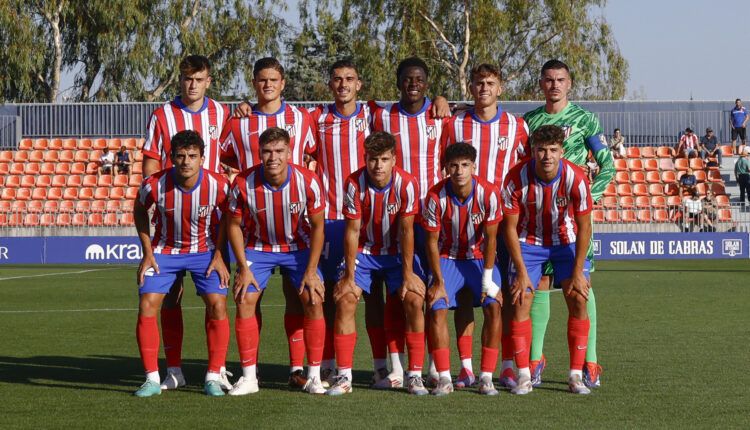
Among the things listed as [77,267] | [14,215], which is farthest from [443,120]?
[14,215]

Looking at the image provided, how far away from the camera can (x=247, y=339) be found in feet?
23.2

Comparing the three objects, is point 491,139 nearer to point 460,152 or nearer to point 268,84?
point 460,152

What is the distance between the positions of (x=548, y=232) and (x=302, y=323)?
167cm

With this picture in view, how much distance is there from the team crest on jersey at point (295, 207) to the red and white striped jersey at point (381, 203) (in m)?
0.28

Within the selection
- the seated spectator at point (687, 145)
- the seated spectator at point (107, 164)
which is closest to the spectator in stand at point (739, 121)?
the seated spectator at point (687, 145)

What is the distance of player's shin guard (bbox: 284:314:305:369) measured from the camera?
7.44m

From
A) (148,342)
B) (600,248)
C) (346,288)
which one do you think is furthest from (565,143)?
(600,248)

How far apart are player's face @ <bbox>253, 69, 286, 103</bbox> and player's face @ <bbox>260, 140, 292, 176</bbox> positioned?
671 mm

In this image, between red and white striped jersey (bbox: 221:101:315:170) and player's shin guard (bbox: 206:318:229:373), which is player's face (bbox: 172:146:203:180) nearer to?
red and white striped jersey (bbox: 221:101:315:170)

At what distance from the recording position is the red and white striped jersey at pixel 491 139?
7.40m

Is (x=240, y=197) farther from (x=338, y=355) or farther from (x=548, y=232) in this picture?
(x=548, y=232)

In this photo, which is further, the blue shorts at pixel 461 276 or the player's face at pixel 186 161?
the blue shorts at pixel 461 276

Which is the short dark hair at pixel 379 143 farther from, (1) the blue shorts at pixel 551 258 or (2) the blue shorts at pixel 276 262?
(1) the blue shorts at pixel 551 258

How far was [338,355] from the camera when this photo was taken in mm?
7086
